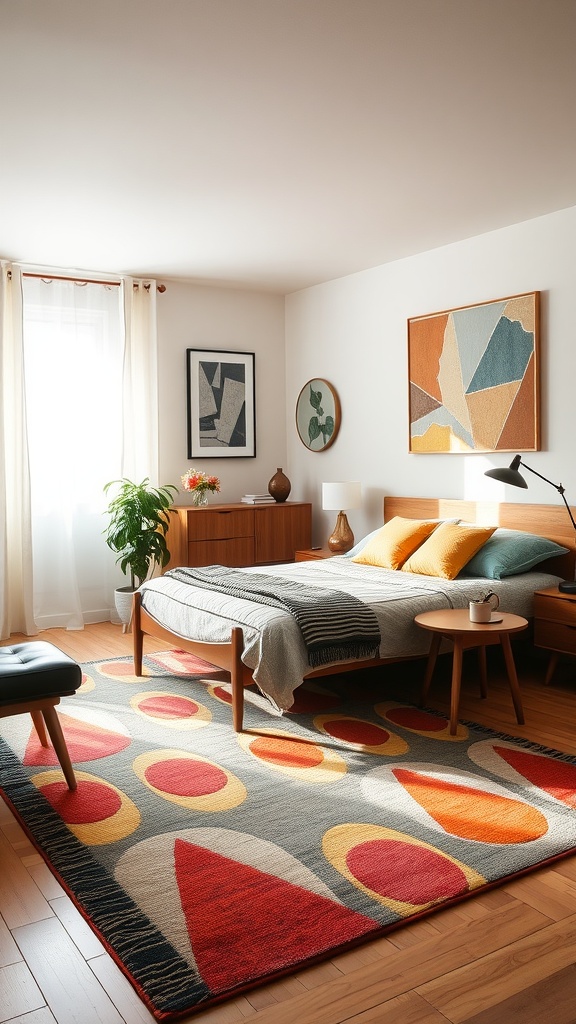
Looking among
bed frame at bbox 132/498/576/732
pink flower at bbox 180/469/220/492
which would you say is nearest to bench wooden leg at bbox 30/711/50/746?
bed frame at bbox 132/498/576/732

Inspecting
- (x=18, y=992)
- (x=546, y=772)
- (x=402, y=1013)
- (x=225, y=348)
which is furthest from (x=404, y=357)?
(x=18, y=992)

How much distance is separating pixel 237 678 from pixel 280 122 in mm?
2319

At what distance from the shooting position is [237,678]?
141 inches

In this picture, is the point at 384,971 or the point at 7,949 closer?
the point at 384,971

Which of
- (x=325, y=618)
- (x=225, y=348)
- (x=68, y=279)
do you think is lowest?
(x=325, y=618)

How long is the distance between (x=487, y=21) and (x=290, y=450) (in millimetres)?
4545

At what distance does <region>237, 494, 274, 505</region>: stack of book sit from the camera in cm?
646

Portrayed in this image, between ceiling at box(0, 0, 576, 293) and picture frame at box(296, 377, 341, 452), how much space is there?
1367mm

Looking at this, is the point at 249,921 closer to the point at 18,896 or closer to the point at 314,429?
the point at 18,896

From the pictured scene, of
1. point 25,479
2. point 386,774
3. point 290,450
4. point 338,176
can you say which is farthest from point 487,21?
point 290,450

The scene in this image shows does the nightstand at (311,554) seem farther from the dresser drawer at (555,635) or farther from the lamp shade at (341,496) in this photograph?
the dresser drawer at (555,635)

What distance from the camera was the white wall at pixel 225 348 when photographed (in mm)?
6332

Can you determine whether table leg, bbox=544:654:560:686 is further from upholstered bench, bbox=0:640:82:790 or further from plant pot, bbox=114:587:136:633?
plant pot, bbox=114:587:136:633

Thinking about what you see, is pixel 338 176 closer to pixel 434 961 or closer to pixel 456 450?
pixel 456 450
